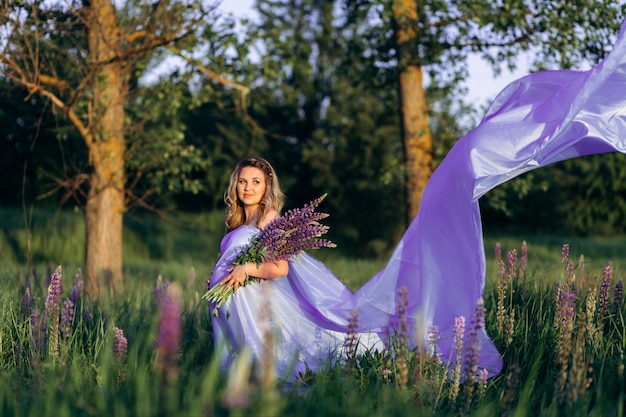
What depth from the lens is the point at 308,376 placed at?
4.40 meters

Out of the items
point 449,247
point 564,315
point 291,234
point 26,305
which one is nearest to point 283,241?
point 291,234

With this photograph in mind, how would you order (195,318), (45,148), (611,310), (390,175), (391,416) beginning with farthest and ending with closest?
(45,148) < (390,175) < (195,318) < (611,310) < (391,416)

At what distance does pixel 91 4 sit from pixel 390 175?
177 inches

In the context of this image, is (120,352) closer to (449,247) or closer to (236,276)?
(236,276)

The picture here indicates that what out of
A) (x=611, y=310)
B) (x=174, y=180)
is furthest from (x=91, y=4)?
(x=611, y=310)

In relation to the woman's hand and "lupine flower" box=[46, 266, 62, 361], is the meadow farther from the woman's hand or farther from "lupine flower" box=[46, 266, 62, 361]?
the woman's hand

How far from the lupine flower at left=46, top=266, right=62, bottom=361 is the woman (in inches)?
37.7

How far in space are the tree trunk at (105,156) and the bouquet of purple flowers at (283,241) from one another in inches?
150

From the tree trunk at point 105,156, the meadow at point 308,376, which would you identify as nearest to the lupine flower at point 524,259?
the meadow at point 308,376

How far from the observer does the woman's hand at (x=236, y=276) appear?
15.0ft

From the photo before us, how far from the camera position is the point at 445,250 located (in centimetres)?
468

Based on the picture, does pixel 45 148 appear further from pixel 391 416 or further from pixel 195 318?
pixel 391 416

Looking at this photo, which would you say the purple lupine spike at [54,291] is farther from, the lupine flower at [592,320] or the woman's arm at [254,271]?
the lupine flower at [592,320]

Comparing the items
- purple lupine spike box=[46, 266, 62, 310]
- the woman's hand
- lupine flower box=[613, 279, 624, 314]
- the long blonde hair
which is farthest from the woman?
lupine flower box=[613, 279, 624, 314]
